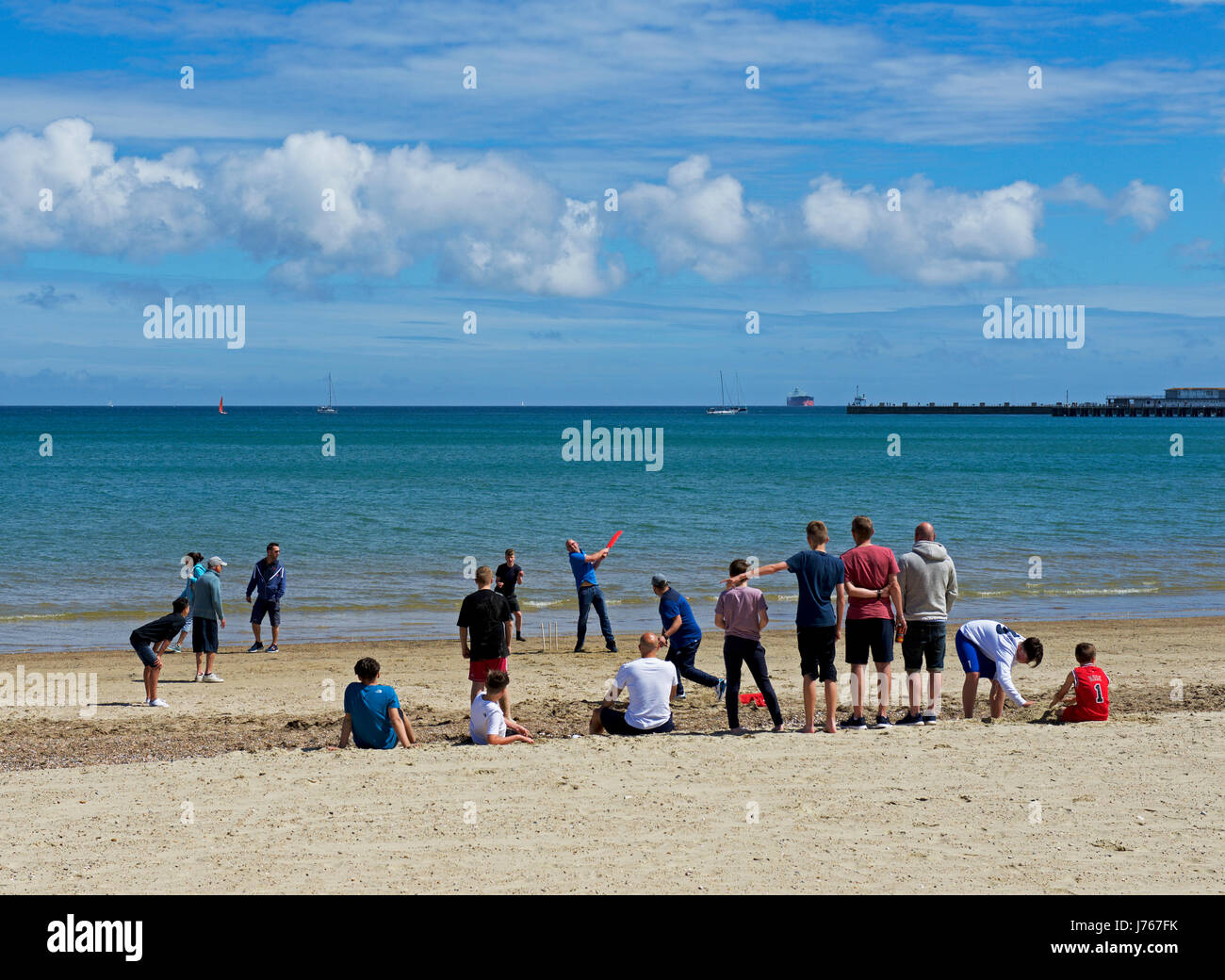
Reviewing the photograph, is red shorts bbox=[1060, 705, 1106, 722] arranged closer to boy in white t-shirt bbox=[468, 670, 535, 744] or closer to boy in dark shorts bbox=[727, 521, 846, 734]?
boy in dark shorts bbox=[727, 521, 846, 734]

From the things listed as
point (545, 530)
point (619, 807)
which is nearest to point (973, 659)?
point (619, 807)

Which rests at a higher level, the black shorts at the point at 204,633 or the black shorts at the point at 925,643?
→ the black shorts at the point at 925,643

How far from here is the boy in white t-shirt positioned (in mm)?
9141

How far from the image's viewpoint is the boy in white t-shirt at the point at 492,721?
914cm

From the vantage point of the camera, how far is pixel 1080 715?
9.62 m

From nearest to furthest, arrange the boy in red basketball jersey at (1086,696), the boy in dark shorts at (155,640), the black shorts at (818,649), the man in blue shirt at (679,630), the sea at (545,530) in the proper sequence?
the black shorts at (818,649), the boy in red basketball jersey at (1086,696), the man in blue shirt at (679,630), the boy in dark shorts at (155,640), the sea at (545,530)

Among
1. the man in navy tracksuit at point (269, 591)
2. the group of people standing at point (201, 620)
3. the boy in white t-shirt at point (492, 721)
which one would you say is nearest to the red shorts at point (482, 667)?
the boy in white t-shirt at point (492, 721)

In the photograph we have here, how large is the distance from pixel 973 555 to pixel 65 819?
2327 centimetres

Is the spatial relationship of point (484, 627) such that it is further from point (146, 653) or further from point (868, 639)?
point (146, 653)

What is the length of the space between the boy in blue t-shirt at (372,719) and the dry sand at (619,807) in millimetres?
238

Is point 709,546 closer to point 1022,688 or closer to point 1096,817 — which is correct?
point 1022,688

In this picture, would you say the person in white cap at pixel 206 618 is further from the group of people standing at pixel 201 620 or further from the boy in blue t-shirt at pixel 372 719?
the boy in blue t-shirt at pixel 372 719

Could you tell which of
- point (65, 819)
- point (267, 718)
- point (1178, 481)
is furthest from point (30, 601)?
point (1178, 481)
